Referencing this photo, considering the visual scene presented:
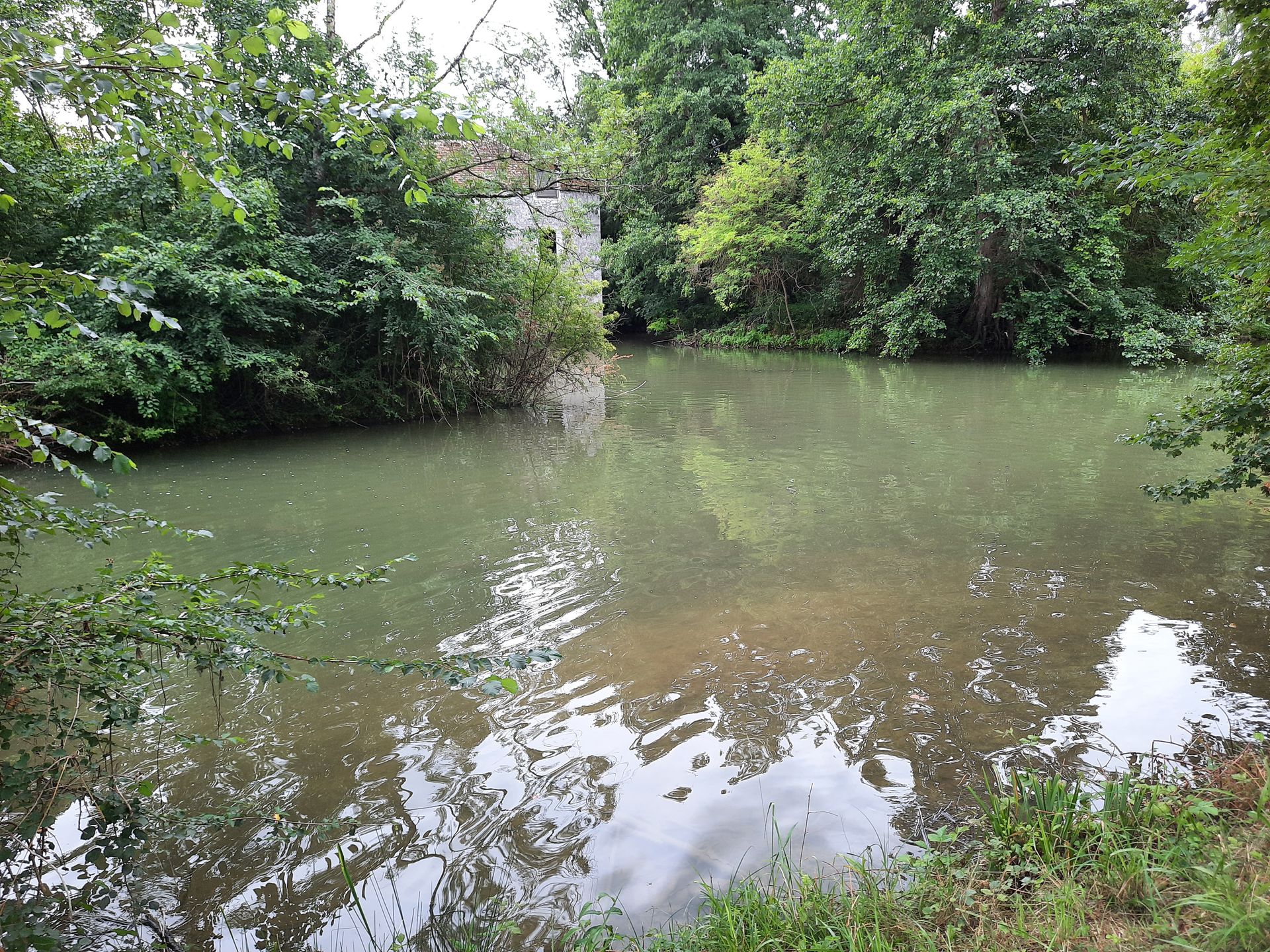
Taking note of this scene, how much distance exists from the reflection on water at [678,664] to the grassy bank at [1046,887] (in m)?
0.34

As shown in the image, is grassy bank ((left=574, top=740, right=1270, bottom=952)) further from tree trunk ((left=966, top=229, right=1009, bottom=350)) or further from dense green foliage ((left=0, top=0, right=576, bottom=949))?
tree trunk ((left=966, top=229, right=1009, bottom=350))

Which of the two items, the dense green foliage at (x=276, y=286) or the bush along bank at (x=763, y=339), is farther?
the bush along bank at (x=763, y=339)

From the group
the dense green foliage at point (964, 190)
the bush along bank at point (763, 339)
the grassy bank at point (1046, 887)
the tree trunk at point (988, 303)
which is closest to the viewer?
the grassy bank at point (1046, 887)

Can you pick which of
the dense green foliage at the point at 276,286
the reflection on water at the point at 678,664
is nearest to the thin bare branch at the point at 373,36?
the dense green foliage at the point at 276,286

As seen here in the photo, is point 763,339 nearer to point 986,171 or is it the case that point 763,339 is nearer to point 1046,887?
point 986,171

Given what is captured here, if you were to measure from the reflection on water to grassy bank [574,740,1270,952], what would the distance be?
1.10ft

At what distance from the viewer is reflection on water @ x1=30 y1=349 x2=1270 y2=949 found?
296cm

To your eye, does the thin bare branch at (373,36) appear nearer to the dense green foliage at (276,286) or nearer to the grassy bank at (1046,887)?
the dense green foliage at (276,286)

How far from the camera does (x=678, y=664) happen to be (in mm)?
4531

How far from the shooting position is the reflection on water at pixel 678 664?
2955 mm

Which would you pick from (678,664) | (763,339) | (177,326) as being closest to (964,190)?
(763,339)

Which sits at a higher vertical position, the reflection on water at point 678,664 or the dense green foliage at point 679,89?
the dense green foliage at point 679,89

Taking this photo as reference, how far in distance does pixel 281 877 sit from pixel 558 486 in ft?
21.1

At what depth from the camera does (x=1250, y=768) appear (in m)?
2.81
